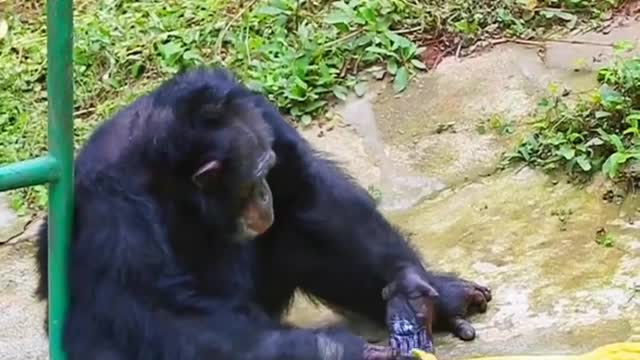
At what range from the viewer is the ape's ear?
305cm

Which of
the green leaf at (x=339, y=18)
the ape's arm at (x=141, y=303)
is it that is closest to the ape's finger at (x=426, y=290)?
the ape's arm at (x=141, y=303)

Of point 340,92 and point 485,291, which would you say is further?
point 340,92

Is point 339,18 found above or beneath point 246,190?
beneath

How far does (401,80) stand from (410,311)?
1.48m

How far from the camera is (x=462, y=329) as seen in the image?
355cm

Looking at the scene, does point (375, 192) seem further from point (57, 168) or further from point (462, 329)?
point (57, 168)

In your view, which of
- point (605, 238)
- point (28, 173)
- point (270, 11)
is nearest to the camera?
point (28, 173)

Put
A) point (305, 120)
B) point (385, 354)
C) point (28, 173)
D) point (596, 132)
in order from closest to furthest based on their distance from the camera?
point (28, 173)
point (385, 354)
point (596, 132)
point (305, 120)

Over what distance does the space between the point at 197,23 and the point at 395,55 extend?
850 millimetres

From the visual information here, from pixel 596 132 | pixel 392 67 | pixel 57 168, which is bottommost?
pixel 392 67

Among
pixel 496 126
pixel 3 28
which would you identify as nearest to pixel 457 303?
pixel 496 126

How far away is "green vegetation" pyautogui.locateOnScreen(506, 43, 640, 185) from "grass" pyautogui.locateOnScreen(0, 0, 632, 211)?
59 cm

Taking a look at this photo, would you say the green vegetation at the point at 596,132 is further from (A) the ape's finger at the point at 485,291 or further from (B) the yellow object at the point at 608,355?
(B) the yellow object at the point at 608,355

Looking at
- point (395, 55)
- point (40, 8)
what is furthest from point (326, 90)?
point (40, 8)
